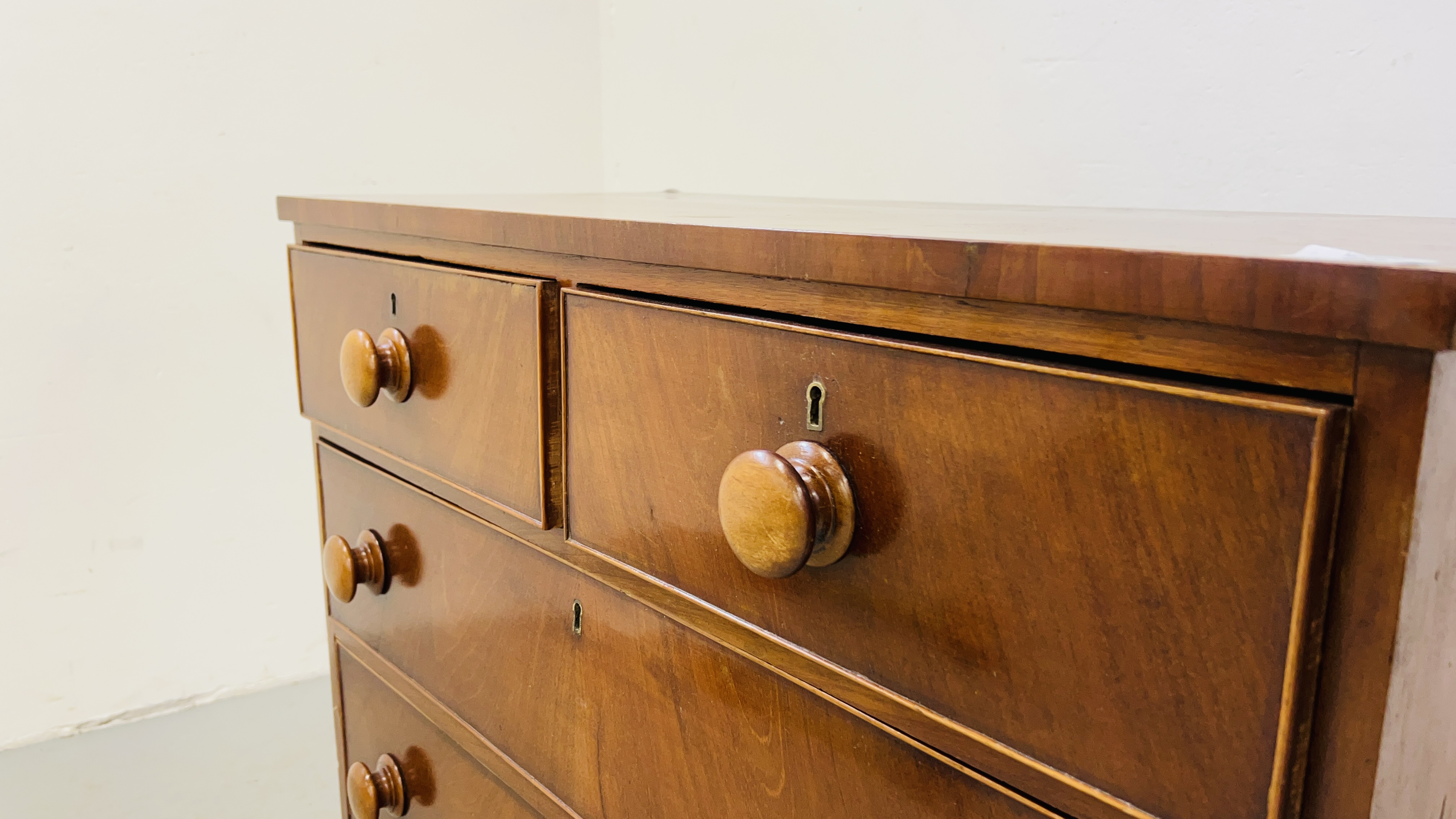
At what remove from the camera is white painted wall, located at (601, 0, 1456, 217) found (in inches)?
29.5

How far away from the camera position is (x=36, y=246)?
4.55 feet

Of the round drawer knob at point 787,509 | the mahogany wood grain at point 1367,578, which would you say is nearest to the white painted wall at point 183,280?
the round drawer knob at point 787,509

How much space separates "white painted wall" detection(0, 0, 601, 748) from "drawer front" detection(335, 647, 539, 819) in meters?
0.78

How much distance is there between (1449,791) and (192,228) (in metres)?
1.57

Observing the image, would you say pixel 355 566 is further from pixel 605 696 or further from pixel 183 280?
pixel 183 280

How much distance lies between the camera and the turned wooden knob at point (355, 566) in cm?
78

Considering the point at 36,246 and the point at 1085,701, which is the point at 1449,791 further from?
the point at 36,246

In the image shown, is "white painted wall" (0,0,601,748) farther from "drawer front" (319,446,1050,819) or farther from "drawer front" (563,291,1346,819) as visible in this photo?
"drawer front" (563,291,1346,819)

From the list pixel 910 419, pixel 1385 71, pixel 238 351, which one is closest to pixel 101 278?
pixel 238 351

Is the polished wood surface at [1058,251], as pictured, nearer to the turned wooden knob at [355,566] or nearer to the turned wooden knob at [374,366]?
the turned wooden knob at [374,366]

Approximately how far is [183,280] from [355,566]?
919 mm

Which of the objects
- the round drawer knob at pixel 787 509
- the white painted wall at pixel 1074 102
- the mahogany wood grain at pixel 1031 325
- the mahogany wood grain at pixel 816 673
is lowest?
the mahogany wood grain at pixel 816 673

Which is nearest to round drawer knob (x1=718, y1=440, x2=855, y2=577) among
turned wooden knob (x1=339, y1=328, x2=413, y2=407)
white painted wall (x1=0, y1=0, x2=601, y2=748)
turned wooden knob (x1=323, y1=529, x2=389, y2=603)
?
turned wooden knob (x1=339, y1=328, x2=413, y2=407)

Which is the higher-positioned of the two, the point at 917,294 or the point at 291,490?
the point at 917,294
